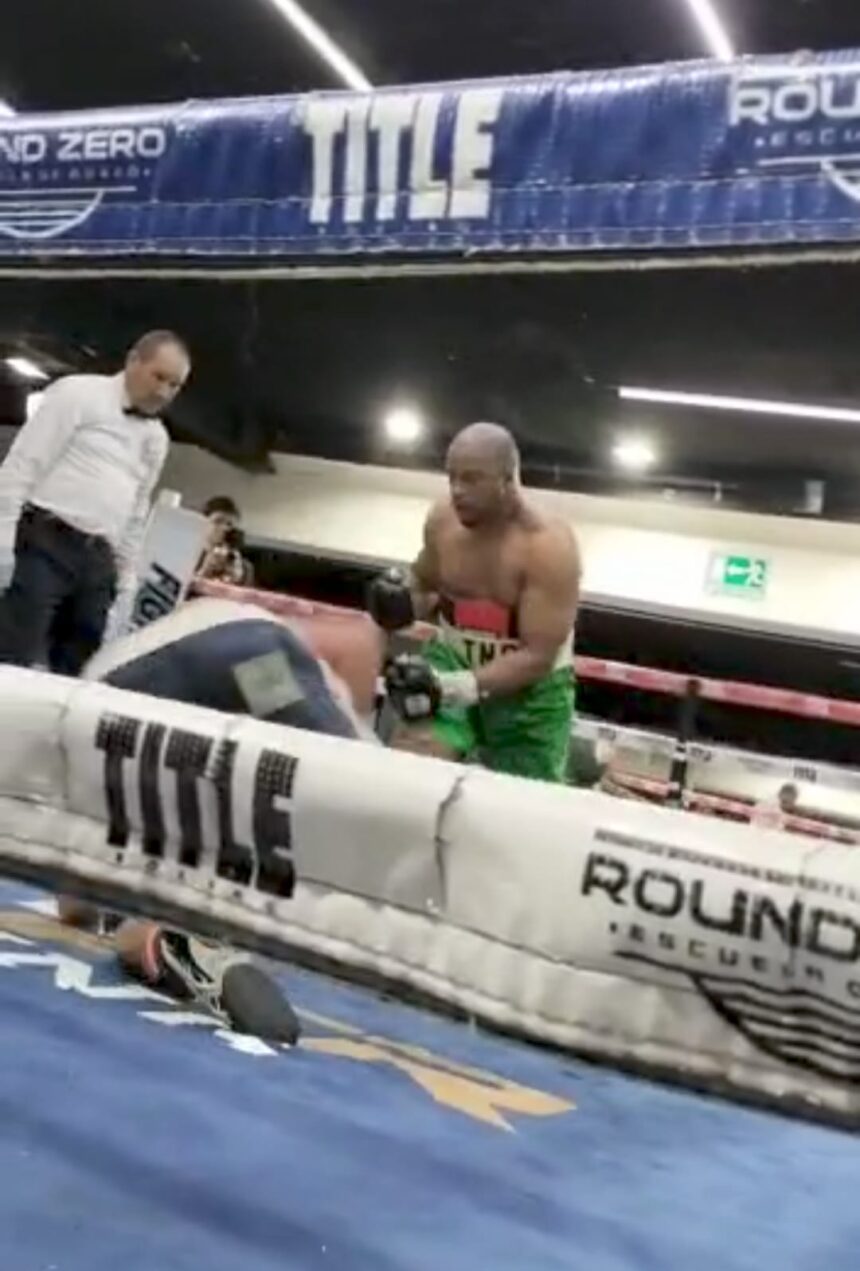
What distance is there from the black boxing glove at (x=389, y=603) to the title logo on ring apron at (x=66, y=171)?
1.93 feet

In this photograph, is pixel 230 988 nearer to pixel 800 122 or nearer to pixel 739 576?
pixel 800 122

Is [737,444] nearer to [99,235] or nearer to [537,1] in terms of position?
[537,1]

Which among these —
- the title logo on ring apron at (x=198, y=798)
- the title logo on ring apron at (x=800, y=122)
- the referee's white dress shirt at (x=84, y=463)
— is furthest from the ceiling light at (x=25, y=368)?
the title logo on ring apron at (x=198, y=798)

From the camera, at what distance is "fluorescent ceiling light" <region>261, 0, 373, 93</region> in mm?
5109

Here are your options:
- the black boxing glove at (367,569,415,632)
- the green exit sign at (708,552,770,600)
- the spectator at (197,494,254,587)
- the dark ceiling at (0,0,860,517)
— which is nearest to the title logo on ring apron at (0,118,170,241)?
the black boxing glove at (367,569,415,632)

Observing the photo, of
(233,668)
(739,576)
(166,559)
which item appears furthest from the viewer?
(739,576)

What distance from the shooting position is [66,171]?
6.69 feet

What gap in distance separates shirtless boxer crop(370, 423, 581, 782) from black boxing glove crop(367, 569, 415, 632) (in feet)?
1.30

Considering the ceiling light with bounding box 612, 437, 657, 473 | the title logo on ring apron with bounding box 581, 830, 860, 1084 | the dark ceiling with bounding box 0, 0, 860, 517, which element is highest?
the dark ceiling with bounding box 0, 0, 860, 517

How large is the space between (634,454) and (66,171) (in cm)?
626

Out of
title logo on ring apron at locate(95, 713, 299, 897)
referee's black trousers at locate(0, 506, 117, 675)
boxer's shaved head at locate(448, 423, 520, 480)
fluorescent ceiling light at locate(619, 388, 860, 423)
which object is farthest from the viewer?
fluorescent ceiling light at locate(619, 388, 860, 423)

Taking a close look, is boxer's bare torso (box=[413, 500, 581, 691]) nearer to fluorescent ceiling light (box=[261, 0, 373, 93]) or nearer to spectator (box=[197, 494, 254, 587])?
spectator (box=[197, 494, 254, 587])

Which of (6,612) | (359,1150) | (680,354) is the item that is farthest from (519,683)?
(680,354)

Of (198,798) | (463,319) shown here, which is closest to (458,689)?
Result: (198,798)
